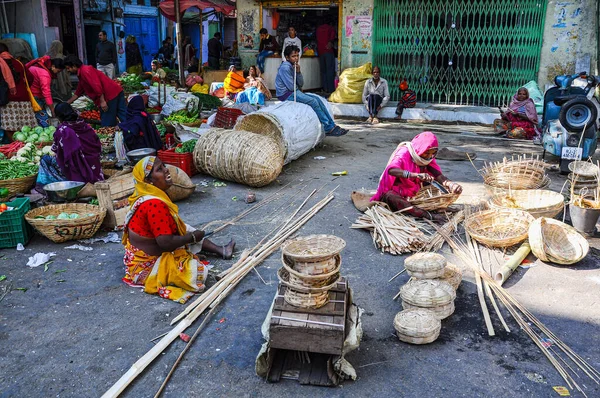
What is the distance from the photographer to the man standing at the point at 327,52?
44.1 feet

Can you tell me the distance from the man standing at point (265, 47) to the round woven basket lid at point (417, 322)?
A: 1078cm

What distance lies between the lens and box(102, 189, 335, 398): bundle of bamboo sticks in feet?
9.80

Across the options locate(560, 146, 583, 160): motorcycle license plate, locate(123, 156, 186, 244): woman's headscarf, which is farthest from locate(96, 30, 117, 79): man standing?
locate(560, 146, 583, 160): motorcycle license plate

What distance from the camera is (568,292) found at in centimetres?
397

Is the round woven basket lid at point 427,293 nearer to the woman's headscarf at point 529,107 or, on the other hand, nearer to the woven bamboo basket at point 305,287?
the woven bamboo basket at point 305,287

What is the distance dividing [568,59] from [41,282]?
10807 millimetres

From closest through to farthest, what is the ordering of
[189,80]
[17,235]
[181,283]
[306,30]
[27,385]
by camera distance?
[27,385]
[181,283]
[17,235]
[189,80]
[306,30]

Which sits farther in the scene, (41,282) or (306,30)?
(306,30)

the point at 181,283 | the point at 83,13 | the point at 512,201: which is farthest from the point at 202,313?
the point at 83,13

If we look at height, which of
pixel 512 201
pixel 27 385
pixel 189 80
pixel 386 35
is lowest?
pixel 27 385

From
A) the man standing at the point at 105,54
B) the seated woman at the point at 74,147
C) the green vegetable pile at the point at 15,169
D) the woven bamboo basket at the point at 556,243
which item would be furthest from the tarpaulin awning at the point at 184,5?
the woven bamboo basket at the point at 556,243

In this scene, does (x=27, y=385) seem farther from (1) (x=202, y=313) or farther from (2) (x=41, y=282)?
(2) (x=41, y=282)

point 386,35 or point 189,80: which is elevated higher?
point 386,35

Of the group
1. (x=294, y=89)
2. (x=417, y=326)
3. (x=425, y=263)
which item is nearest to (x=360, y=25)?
(x=294, y=89)
